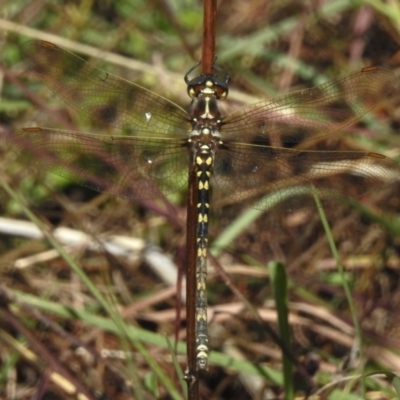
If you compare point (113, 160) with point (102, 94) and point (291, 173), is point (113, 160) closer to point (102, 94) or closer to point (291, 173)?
point (102, 94)

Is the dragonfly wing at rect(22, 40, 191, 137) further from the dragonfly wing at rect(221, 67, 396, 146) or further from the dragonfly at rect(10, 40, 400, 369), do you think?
the dragonfly wing at rect(221, 67, 396, 146)

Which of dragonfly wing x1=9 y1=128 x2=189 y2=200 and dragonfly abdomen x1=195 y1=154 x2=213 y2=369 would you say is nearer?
dragonfly abdomen x1=195 y1=154 x2=213 y2=369

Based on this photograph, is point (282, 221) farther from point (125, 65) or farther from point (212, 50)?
point (212, 50)

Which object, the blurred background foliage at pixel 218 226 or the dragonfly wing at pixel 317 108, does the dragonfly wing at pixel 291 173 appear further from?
the blurred background foliage at pixel 218 226

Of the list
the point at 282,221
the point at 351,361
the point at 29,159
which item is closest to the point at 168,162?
the point at 29,159

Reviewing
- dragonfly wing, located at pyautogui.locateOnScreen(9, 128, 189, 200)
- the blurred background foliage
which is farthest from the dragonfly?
the blurred background foliage

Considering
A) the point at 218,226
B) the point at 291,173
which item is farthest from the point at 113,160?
the point at 218,226
